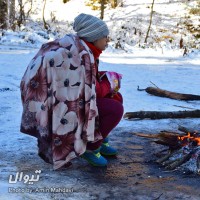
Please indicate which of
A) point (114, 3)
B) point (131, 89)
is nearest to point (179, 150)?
point (131, 89)

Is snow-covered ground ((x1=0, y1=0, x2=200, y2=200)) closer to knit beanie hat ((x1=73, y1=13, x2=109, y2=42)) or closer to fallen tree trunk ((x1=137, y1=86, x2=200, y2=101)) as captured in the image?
fallen tree trunk ((x1=137, y1=86, x2=200, y2=101))

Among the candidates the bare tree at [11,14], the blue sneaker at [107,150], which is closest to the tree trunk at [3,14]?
the bare tree at [11,14]

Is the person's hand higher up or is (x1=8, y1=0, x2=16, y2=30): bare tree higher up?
the person's hand

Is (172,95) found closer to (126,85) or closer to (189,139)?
(126,85)

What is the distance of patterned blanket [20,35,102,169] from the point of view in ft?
10.7

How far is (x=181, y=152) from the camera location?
147 inches

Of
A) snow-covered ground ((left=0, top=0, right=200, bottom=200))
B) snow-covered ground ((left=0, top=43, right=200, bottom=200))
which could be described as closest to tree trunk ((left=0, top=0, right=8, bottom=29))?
snow-covered ground ((left=0, top=0, right=200, bottom=200))

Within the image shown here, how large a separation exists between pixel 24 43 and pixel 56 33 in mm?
4649

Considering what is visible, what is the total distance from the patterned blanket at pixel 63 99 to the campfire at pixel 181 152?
802mm

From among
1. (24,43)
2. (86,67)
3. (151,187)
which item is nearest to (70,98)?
(86,67)

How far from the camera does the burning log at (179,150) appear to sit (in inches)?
143

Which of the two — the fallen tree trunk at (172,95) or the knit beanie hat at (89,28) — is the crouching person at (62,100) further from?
the fallen tree trunk at (172,95)

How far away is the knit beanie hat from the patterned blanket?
171 mm

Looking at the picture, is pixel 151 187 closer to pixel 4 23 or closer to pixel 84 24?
pixel 84 24
